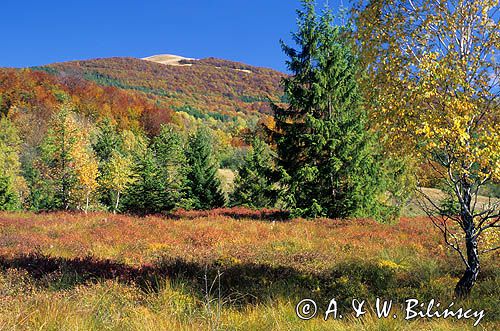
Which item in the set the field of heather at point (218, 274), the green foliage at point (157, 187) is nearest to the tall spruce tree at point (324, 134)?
the field of heather at point (218, 274)

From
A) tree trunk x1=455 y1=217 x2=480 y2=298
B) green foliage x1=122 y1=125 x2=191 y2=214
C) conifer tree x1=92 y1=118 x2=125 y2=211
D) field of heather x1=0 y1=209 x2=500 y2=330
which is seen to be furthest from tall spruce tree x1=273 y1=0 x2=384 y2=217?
conifer tree x1=92 y1=118 x2=125 y2=211

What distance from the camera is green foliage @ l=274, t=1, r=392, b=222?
17.3 meters

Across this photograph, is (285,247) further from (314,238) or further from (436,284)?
(436,284)

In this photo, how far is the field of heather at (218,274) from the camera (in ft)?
14.4

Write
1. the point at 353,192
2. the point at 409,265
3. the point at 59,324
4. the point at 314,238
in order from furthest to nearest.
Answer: the point at 353,192 < the point at 314,238 < the point at 409,265 < the point at 59,324

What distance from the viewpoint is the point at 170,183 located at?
3559 centimetres

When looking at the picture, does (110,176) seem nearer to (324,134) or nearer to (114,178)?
(114,178)

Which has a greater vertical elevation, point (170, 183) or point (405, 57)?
point (405, 57)

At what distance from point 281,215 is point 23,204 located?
40.8 m

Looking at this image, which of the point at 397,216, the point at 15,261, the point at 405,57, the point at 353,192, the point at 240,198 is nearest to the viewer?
the point at 405,57

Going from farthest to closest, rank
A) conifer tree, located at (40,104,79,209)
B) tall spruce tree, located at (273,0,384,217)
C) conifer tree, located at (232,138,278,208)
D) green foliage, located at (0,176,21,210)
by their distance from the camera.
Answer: green foliage, located at (0,176,21,210) < conifer tree, located at (232,138,278,208) < conifer tree, located at (40,104,79,209) < tall spruce tree, located at (273,0,384,217)

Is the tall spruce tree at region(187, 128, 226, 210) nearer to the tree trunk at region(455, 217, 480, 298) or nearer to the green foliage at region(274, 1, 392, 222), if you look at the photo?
the green foliage at region(274, 1, 392, 222)

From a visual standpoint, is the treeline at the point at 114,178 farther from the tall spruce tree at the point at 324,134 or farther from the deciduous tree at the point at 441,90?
the deciduous tree at the point at 441,90

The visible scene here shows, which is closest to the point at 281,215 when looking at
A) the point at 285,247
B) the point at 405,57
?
the point at 285,247
